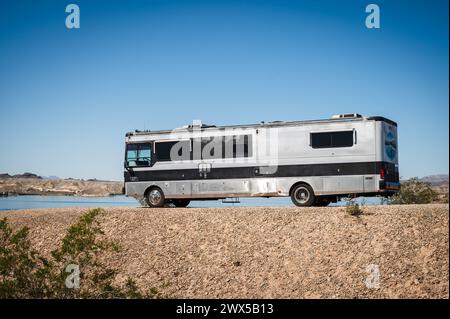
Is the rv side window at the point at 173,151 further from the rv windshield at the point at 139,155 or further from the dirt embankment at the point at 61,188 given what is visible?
the dirt embankment at the point at 61,188

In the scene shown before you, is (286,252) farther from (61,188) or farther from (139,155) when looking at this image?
(61,188)

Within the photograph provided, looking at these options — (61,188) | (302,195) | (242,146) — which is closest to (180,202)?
(242,146)

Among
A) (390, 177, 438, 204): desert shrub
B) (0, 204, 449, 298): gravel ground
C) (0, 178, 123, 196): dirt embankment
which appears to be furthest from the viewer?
(0, 178, 123, 196): dirt embankment

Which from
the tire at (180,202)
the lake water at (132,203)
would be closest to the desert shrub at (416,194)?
the lake water at (132,203)

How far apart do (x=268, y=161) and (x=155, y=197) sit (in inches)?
199

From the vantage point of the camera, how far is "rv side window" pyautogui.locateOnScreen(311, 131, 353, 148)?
18.1 metres

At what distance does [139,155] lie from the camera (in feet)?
71.3

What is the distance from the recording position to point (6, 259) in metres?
13.3

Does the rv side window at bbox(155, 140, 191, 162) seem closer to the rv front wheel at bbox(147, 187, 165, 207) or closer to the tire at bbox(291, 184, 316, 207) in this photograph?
the rv front wheel at bbox(147, 187, 165, 207)

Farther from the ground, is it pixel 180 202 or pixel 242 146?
pixel 242 146

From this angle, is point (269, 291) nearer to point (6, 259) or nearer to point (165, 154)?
point (6, 259)

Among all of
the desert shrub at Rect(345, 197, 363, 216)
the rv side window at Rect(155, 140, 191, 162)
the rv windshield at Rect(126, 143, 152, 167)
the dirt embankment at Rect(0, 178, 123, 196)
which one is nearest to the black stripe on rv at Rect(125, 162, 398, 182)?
the rv windshield at Rect(126, 143, 152, 167)
